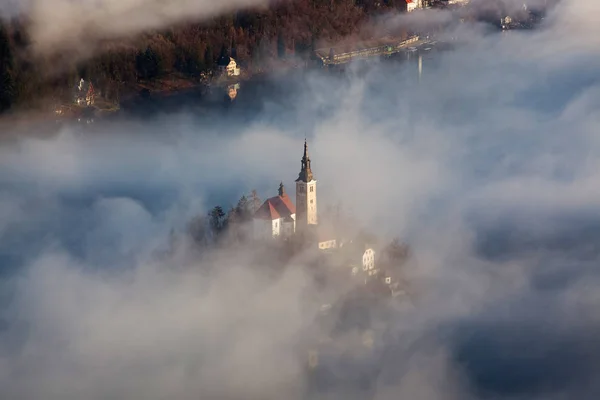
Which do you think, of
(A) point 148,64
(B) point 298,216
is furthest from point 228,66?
(B) point 298,216

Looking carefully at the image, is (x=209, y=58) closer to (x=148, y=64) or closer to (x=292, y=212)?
(x=148, y=64)

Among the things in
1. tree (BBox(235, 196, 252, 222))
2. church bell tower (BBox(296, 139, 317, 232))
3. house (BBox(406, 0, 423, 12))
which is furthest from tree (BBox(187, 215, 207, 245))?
house (BBox(406, 0, 423, 12))

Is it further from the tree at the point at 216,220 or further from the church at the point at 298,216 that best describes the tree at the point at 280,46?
the church at the point at 298,216

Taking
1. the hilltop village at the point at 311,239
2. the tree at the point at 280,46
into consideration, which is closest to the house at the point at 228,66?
the tree at the point at 280,46

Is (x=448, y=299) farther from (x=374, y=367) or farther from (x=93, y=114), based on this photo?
(x=93, y=114)

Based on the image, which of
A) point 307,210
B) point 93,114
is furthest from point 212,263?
point 93,114

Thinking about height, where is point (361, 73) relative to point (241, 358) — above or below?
above

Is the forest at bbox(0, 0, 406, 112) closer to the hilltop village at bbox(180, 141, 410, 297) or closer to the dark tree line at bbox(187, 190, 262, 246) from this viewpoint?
the dark tree line at bbox(187, 190, 262, 246)
